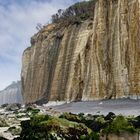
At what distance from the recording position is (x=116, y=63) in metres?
47.5

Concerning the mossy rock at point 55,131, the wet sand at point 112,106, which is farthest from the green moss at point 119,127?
the wet sand at point 112,106

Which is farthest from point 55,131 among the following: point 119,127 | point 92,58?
point 92,58

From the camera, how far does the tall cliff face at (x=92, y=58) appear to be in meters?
44.8

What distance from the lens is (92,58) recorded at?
54.5 meters

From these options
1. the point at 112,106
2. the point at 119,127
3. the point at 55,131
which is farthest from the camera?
the point at 112,106

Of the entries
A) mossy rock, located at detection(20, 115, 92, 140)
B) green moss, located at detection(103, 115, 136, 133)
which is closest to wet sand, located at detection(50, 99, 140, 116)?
mossy rock, located at detection(20, 115, 92, 140)

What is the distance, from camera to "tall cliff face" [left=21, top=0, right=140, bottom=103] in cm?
4484

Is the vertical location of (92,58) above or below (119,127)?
above

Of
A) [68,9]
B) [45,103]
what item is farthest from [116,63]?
[68,9]

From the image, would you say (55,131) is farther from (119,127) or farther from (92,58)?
(92,58)

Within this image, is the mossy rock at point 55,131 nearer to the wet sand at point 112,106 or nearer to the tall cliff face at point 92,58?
the wet sand at point 112,106

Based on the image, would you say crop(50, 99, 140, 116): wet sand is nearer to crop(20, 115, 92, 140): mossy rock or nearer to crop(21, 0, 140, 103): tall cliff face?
crop(21, 0, 140, 103): tall cliff face

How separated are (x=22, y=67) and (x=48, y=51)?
14.3 metres

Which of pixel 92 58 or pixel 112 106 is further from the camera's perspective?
pixel 92 58
